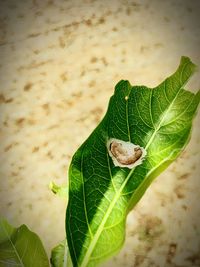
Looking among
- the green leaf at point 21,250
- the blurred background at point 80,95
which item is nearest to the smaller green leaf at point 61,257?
the green leaf at point 21,250

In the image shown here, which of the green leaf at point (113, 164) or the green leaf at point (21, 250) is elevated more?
the green leaf at point (113, 164)

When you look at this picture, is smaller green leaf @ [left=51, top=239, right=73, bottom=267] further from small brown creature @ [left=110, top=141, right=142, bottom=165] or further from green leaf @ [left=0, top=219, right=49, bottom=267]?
small brown creature @ [left=110, top=141, right=142, bottom=165]

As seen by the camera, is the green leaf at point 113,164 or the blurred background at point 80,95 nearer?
the green leaf at point 113,164

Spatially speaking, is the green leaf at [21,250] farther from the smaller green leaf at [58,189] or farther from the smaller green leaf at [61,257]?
the smaller green leaf at [58,189]

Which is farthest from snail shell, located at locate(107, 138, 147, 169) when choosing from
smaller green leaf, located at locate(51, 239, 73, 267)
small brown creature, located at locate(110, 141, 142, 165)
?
smaller green leaf, located at locate(51, 239, 73, 267)

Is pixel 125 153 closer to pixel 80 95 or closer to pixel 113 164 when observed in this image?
pixel 113 164

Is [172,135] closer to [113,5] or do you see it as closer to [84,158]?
[84,158]
